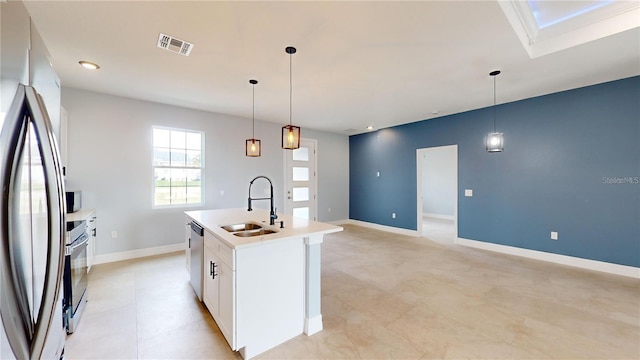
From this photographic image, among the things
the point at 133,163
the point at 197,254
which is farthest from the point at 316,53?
the point at 133,163

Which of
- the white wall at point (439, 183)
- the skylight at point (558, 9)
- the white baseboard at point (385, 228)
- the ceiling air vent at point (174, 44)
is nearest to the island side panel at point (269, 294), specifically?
the ceiling air vent at point (174, 44)

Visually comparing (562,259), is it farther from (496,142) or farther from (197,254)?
(197,254)

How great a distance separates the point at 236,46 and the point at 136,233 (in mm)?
3625

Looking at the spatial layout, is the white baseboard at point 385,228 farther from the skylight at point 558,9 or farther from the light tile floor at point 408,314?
the skylight at point 558,9

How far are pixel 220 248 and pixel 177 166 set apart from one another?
11.2ft

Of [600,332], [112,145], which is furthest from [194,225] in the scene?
[600,332]

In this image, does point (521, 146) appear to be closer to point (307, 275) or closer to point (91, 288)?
point (307, 275)

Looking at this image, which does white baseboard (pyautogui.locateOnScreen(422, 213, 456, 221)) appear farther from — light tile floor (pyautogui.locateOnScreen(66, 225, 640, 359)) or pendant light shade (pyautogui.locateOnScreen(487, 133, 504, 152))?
pendant light shade (pyautogui.locateOnScreen(487, 133, 504, 152))

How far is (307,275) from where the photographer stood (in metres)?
2.26

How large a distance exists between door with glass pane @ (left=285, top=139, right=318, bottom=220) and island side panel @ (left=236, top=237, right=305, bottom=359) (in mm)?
4338

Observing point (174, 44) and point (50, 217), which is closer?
point (50, 217)

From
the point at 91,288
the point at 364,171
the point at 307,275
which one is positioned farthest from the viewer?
the point at 364,171

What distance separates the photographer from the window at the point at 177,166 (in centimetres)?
465

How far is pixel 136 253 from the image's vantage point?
433 centimetres
